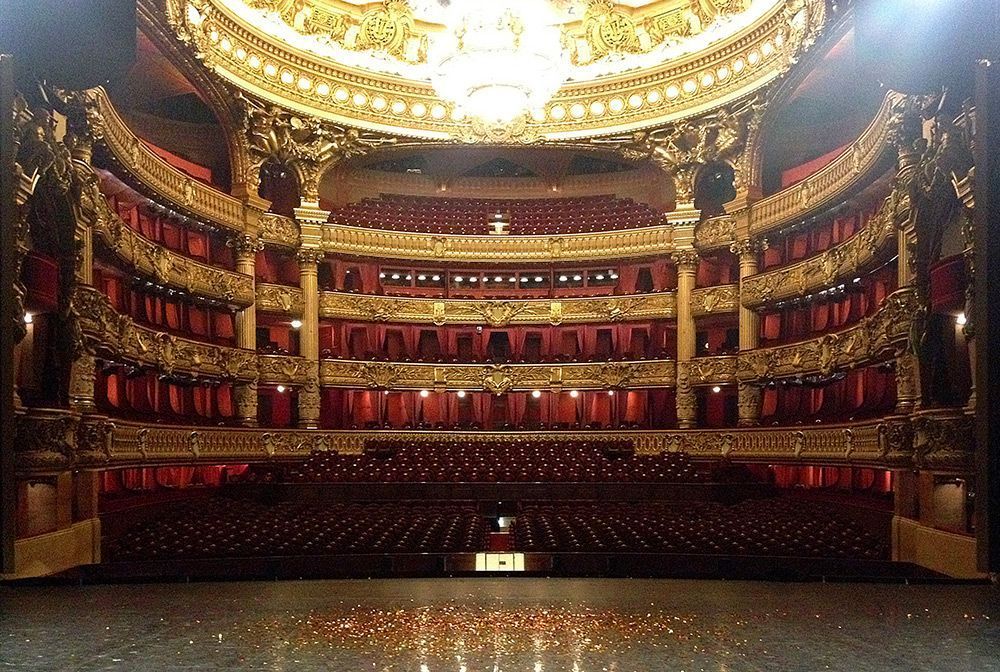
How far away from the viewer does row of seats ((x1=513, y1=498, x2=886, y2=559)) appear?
1176 centimetres

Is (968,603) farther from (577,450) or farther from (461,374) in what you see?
(461,374)

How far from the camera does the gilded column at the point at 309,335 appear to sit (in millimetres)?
24266

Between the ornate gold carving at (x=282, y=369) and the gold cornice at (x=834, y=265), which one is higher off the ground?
the gold cornice at (x=834, y=265)

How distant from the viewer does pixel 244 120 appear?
22656 millimetres

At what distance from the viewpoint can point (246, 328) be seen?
2317 cm

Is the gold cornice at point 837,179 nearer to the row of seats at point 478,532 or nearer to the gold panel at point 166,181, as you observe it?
the row of seats at point 478,532

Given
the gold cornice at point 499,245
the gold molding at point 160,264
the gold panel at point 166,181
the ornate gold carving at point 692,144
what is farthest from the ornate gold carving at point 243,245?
the ornate gold carving at point 692,144

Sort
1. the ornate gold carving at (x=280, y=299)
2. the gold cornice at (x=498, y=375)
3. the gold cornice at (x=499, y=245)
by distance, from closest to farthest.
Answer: the ornate gold carving at (x=280, y=299) < the gold cornice at (x=498, y=375) < the gold cornice at (x=499, y=245)

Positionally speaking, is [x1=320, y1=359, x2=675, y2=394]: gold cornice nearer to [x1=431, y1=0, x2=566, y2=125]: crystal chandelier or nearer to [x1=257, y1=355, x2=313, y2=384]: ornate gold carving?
[x1=257, y1=355, x2=313, y2=384]: ornate gold carving

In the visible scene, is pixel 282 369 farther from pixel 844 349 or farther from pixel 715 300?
pixel 844 349

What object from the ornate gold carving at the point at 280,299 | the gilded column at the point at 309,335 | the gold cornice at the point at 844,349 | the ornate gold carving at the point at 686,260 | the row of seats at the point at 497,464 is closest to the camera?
the gold cornice at the point at 844,349

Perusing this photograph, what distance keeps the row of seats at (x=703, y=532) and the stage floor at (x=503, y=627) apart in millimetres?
2128

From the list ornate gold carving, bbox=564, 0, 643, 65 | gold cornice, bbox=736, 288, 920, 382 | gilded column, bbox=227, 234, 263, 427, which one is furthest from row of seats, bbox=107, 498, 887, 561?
ornate gold carving, bbox=564, 0, 643, 65

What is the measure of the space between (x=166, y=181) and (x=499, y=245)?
33.5 feet
